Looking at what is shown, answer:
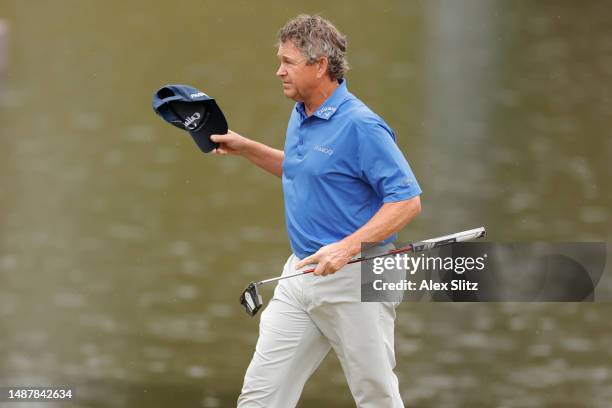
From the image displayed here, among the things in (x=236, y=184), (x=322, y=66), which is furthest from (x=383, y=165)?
(x=236, y=184)

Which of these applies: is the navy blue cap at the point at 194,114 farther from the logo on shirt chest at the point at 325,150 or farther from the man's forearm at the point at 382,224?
the man's forearm at the point at 382,224

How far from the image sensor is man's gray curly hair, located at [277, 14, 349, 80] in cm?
425

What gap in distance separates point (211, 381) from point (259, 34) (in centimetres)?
705

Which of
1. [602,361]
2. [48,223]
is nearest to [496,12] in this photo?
[48,223]

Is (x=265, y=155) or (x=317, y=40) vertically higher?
(x=317, y=40)

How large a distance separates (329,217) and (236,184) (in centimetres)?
522

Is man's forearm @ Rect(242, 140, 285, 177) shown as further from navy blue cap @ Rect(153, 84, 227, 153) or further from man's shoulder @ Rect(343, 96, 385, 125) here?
man's shoulder @ Rect(343, 96, 385, 125)

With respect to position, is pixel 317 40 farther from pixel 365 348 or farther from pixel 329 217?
pixel 365 348

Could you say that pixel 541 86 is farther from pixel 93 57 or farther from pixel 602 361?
pixel 602 361

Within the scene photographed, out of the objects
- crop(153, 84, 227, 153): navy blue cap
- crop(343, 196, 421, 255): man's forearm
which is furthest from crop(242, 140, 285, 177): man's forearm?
crop(343, 196, 421, 255): man's forearm

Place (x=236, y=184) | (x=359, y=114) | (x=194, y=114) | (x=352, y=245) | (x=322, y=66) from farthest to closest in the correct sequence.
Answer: (x=236, y=184)
(x=194, y=114)
(x=322, y=66)
(x=359, y=114)
(x=352, y=245)

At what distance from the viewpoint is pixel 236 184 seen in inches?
371

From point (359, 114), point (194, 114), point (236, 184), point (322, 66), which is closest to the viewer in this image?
point (359, 114)

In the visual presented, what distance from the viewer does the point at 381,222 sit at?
4.07 meters
